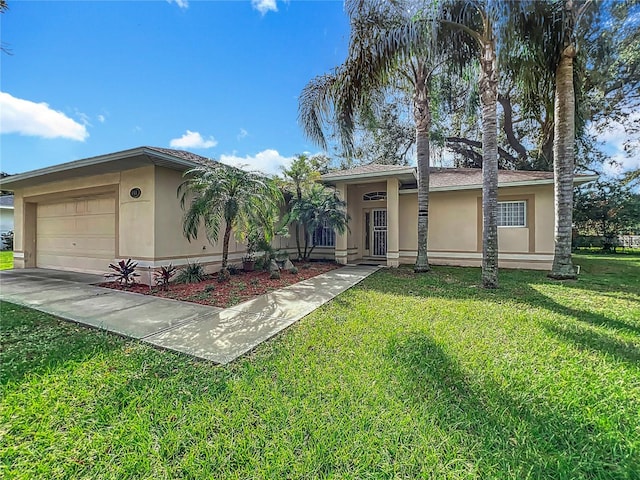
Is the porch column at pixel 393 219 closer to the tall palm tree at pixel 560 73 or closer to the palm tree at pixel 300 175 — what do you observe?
the palm tree at pixel 300 175

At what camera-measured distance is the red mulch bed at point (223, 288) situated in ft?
21.6

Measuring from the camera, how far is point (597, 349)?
382cm

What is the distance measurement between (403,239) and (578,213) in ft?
60.4

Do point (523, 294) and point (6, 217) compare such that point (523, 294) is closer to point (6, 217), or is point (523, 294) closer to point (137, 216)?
point (137, 216)

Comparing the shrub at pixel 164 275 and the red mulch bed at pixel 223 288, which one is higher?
the shrub at pixel 164 275

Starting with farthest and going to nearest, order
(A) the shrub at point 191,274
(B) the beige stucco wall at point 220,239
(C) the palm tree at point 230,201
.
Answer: (A) the shrub at point 191,274
(B) the beige stucco wall at point 220,239
(C) the palm tree at point 230,201

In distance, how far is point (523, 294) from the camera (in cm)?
697

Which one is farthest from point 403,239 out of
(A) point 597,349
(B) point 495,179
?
(A) point 597,349

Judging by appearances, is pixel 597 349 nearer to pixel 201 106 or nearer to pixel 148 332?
pixel 148 332

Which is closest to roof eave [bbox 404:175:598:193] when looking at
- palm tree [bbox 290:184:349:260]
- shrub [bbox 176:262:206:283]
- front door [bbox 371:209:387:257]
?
front door [bbox 371:209:387:257]

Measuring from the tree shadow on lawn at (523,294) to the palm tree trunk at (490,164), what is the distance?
0.69 metres

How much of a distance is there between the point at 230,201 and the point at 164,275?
273 centimetres

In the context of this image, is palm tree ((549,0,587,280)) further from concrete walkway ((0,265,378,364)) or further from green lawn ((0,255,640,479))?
concrete walkway ((0,265,378,364))

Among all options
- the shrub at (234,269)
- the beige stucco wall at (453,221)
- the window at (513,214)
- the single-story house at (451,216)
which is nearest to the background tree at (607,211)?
the single-story house at (451,216)
